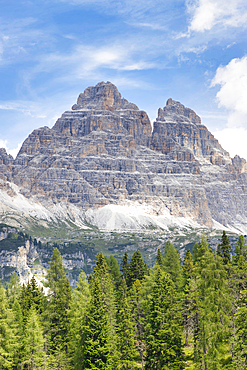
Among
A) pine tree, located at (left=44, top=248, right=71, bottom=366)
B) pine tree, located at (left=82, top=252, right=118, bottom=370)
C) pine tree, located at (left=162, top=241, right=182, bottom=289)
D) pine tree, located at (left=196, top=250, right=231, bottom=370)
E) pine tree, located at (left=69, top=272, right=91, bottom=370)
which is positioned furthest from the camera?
pine tree, located at (left=162, top=241, right=182, bottom=289)

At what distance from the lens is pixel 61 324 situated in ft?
237

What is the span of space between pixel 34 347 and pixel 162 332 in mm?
18999

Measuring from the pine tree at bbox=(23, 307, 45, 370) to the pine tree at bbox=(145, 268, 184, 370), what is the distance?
15910 millimetres

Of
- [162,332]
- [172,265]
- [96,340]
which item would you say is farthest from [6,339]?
[172,265]

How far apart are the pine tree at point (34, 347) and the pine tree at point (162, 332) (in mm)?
15910

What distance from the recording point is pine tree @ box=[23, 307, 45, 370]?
2542 inches

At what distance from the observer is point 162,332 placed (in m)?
63.9

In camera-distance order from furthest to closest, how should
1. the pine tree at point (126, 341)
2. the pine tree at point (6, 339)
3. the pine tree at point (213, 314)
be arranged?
1. the pine tree at point (126, 341)
2. the pine tree at point (6, 339)
3. the pine tree at point (213, 314)

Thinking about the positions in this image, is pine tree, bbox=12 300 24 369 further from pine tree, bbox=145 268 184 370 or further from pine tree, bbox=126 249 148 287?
pine tree, bbox=126 249 148 287

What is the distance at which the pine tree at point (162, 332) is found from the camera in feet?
209

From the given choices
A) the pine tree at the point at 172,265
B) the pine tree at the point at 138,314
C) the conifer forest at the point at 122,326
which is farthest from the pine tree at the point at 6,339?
the pine tree at the point at 172,265

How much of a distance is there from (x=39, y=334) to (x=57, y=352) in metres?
4.52

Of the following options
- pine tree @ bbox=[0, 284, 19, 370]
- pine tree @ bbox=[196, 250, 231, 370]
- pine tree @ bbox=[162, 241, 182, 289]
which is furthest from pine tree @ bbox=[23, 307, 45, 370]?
pine tree @ bbox=[162, 241, 182, 289]

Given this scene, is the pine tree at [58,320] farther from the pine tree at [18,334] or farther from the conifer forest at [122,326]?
the pine tree at [18,334]
